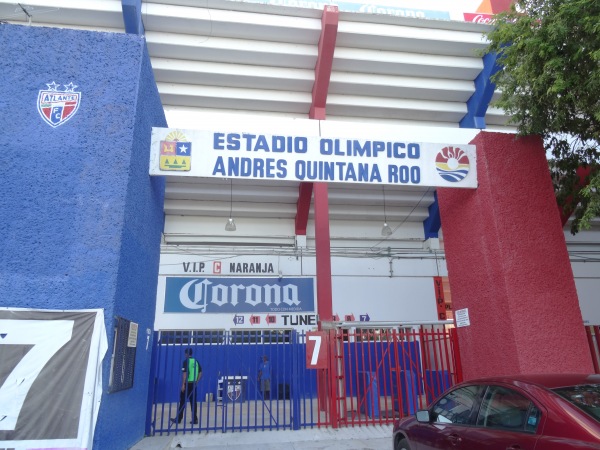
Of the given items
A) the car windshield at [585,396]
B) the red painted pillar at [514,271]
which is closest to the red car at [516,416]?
the car windshield at [585,396]

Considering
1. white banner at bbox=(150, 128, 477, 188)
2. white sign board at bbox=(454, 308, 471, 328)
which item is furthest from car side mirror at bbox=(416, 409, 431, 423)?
white banner at bbox=(150, 128, 477, 188)

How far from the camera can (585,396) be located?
11.1 feet

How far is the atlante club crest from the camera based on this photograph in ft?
21.1

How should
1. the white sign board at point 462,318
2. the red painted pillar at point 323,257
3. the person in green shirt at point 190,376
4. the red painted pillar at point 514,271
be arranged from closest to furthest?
the red painted pillar at point 514,271 < the white sign board at point 462,318 < the person in green shirt at point 190,376 < the red painted pillar at point 323,257

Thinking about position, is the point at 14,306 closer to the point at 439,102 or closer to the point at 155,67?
the point at 155,67

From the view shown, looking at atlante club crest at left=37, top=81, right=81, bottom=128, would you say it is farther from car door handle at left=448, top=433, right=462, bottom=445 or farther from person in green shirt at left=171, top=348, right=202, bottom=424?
car door handle at left=448, top=433, right=462, bottom=445

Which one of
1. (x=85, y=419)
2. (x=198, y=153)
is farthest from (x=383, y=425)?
(x=198, y=153)

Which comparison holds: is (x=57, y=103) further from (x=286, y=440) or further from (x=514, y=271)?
(x=514, y=271)

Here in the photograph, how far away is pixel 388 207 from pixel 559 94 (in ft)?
32.8

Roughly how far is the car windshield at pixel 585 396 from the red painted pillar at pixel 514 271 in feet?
12.2

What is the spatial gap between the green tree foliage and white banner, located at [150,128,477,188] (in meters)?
1.32

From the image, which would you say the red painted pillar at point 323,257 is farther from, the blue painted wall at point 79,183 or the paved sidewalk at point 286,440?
the blue painted wall at point 79,183

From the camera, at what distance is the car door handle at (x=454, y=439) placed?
3.97m

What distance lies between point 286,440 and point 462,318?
3.94 m
